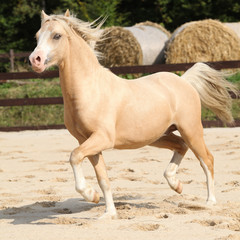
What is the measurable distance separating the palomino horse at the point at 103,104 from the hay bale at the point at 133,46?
11.3 m

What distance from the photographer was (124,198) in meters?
5.57

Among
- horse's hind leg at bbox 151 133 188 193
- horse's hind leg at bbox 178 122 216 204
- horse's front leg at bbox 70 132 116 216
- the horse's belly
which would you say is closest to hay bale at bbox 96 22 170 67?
horse's hind leg at bbox 151 133 188 193

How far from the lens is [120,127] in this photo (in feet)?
15.4

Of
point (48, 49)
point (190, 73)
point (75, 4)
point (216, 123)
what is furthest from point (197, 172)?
point (75, 4)

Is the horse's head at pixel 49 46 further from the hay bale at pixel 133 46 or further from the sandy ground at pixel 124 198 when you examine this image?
the hay bale at pixel 133 46

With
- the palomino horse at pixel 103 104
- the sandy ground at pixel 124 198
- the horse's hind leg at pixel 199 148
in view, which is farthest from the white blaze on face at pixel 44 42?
the horse's hind leg at pixel 199 148

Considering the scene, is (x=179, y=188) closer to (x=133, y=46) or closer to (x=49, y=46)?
(x=49, y=46)

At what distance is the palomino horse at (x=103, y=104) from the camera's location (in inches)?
174

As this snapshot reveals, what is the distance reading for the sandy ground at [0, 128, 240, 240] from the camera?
4086 millimetres

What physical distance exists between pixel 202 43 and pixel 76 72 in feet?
41.0

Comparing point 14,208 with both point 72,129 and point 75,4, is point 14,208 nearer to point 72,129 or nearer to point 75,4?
point 72,129

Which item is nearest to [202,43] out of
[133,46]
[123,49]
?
[133,46]

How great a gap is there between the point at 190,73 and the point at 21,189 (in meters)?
2.26

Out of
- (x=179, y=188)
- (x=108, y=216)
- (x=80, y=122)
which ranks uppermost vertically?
(x=80, y=122)
